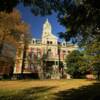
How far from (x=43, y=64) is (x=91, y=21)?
5282 centimetres

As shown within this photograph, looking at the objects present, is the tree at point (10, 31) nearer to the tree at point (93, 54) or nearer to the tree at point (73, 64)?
the tree at point (93, 54)

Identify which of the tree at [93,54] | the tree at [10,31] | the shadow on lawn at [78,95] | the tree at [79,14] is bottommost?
the shadow on lawn at [78,95]

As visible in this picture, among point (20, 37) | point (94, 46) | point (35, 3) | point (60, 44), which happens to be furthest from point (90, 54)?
point (35, 3)

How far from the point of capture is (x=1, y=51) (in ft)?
160

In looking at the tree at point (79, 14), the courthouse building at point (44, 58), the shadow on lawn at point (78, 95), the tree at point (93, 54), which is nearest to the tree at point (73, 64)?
the courthouse building at point (44, 58)

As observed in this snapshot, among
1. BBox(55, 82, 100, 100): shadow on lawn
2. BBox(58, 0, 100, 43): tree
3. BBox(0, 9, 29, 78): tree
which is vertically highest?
BBox(0, 9, 29, 78): tree

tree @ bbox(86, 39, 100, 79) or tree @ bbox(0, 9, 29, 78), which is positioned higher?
tree @ bbox(0, 9, 29, 78)

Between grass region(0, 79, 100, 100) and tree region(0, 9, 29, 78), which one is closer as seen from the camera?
grass region(0, 79, 100, 100)

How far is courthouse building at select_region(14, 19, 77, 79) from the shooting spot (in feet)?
218

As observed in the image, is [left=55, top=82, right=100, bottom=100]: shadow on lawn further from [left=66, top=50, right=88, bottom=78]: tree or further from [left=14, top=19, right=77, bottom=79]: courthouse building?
[left=14, top=19, right=77, bottom=79]: courthouse building

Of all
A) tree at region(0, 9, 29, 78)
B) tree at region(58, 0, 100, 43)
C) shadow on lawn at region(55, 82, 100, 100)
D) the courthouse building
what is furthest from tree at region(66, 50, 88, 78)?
tree at region(58, 0, 100, 43)

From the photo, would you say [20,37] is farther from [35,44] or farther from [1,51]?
[35,44]

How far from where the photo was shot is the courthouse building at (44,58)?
6644 centimetres

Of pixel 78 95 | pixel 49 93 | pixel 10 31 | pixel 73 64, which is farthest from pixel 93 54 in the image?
pixel 78 95
